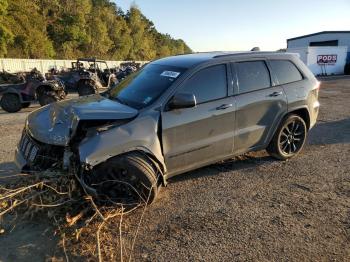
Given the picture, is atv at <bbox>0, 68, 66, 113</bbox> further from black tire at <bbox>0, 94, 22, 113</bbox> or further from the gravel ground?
the gravel ground

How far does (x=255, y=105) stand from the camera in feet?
16.8

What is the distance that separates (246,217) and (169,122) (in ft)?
4.64

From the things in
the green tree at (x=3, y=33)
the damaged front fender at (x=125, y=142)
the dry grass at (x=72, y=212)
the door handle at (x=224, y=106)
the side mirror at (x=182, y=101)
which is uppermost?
the green tree at (x=3, y=33)

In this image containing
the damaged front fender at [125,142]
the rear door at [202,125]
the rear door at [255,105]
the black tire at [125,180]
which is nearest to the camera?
the damaged front fender at [125,142]

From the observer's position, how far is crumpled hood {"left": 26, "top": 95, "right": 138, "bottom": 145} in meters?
3.99

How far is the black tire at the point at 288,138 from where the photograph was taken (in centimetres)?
564

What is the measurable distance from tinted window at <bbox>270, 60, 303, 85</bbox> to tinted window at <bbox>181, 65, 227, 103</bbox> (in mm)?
1107

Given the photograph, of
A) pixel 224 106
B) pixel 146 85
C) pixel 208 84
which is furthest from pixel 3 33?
pixel 224 106

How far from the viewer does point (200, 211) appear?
4.14 metres

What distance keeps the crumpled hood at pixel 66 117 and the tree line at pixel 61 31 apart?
3550cm

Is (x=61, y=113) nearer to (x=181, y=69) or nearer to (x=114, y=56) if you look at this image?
(x=181, y=69)

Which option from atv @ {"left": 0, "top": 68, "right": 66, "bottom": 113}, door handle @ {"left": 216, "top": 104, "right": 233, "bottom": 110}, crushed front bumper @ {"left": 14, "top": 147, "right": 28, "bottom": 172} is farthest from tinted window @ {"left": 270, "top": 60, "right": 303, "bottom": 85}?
atv @ {"left": 0, "top": 68, "right": 66, "bottom": 113}

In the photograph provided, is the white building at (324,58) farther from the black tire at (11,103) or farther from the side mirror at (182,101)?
the side mirror at (182,101)

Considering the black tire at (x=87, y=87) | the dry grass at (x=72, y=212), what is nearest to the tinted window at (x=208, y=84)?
the dry grass at (x=72, y=212)
